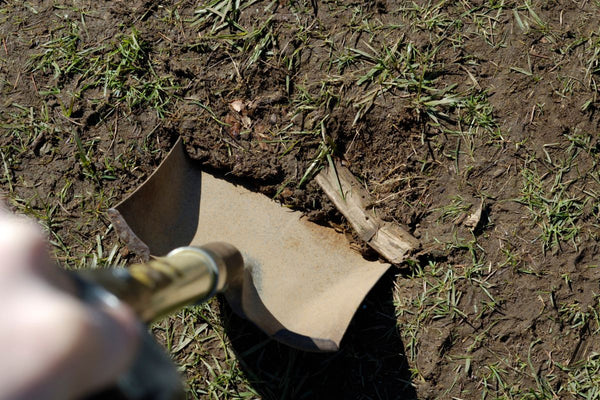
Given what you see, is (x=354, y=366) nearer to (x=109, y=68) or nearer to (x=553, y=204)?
(x=553, y=204)

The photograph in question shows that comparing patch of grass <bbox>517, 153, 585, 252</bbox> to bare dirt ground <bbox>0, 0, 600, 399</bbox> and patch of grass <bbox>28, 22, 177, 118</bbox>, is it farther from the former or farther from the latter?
patch of grass <bbox>28, 22, 177, 118</bbox>

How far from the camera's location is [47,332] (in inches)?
27.3

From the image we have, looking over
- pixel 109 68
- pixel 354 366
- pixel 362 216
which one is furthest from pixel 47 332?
pixel 109 68

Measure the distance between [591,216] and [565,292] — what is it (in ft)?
1.15

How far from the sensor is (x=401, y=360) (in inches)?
93.2

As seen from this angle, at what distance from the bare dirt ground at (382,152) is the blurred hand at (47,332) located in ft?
5.33

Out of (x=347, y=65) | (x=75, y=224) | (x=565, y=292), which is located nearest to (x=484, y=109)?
(x=347, y=65)

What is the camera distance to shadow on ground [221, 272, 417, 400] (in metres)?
2.36

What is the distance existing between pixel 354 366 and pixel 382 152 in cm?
93

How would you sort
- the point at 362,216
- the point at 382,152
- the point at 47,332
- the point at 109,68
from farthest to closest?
1. the point at 109,68
2. the point at 382,152
3. the point at 362,216
4. the point at 47,332

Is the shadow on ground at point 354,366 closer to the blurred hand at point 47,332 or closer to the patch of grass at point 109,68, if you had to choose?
the patch of grass at point 109,68

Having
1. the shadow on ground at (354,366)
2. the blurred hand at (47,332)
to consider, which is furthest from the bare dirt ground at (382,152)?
the blurred hand at (47,332)

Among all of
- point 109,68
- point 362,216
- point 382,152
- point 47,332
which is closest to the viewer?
point 47,332

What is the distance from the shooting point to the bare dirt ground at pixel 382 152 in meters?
2.35
